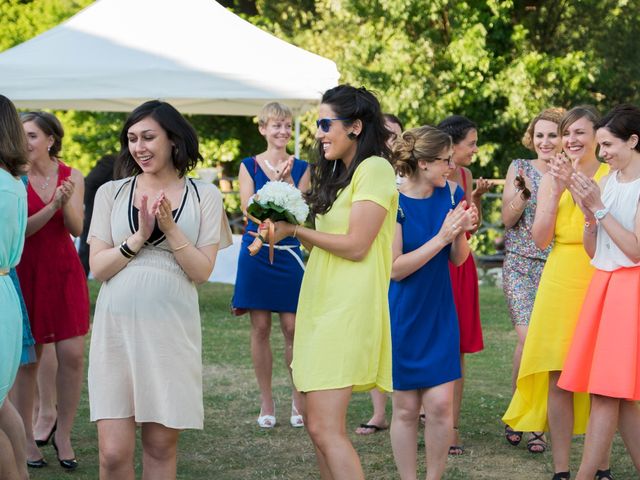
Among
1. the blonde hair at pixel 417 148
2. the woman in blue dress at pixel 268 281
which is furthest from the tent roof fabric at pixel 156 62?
the blonde hair at pixel 417 148

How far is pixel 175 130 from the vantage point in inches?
177

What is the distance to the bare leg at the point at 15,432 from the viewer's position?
16.3 ft

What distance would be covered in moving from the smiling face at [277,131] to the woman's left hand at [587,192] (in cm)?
274

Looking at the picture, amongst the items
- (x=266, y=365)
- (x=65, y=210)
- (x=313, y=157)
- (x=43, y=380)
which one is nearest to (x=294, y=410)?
(x=266, y=365)

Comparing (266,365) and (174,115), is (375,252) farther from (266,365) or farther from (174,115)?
(266,365)

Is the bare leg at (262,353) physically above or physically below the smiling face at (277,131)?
below

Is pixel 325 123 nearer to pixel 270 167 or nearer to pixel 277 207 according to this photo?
pixel 277 207

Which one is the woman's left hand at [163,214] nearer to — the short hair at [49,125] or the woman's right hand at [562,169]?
the woman's right hand at [562,169]

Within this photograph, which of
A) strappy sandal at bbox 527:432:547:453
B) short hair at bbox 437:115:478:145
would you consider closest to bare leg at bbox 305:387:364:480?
strappy sandal at bbox 527:432:547:453

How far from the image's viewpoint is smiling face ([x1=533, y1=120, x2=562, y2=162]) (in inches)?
259

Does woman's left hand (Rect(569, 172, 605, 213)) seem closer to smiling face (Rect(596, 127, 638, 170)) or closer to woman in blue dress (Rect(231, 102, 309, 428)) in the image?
smiling face (Rect(596, 127, 638, 170))

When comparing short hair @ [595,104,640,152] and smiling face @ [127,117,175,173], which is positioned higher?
short hair @ [595,104,640,152]

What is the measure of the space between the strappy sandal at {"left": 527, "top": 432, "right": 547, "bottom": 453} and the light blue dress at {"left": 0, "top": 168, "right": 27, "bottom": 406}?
3497mm

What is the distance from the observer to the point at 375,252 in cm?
454
